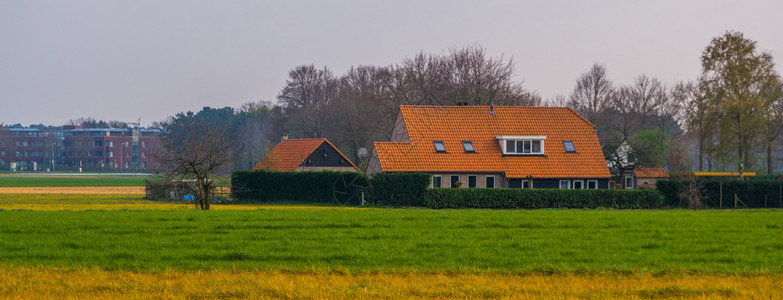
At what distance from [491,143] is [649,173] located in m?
17.0

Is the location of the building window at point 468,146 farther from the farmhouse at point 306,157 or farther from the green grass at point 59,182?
the green grass at point 59,182

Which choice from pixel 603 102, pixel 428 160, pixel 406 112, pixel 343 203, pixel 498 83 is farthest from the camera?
pixel 603 102

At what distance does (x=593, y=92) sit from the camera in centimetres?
9025

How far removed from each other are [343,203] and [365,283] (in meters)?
33.2

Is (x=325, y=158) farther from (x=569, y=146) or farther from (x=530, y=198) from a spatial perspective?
(x=530, y=198)

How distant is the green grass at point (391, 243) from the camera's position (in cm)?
1538

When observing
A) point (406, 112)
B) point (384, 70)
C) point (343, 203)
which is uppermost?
point (384, 70)

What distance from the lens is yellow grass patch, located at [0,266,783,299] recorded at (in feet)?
41.1

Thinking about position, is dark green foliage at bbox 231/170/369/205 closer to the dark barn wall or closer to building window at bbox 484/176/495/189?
building window at bbox 484/176/495/189

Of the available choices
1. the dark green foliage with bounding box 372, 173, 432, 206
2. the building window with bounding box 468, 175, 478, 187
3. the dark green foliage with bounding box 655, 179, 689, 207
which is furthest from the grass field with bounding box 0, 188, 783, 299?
the building window with bounding box 468, 175, 478, 187

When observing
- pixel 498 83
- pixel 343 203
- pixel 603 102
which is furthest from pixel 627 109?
pixel 343 203

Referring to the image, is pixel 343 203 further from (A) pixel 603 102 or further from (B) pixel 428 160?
(A) pixel 603 102

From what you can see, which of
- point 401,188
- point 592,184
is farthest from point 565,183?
point 401,188

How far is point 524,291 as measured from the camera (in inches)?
507
